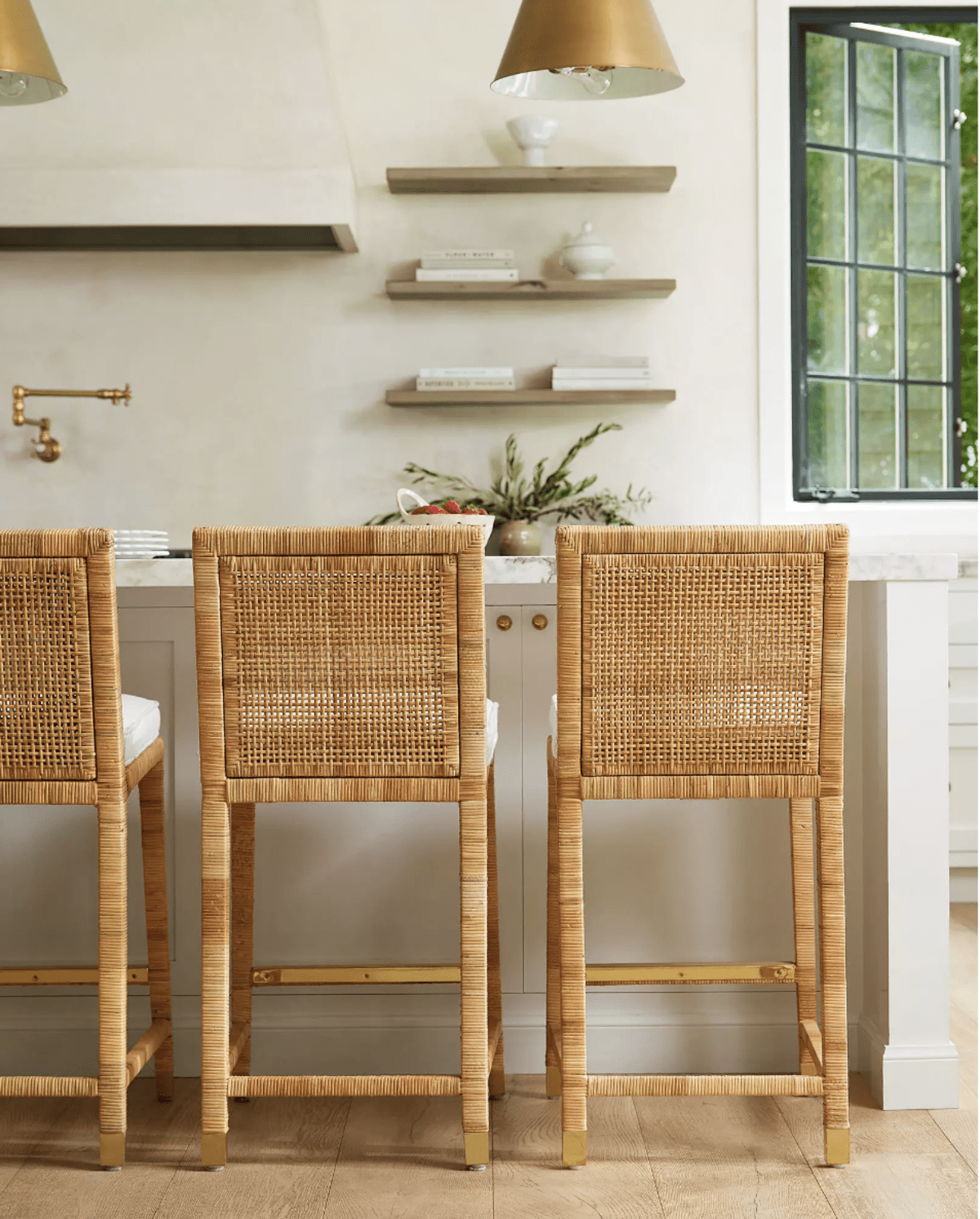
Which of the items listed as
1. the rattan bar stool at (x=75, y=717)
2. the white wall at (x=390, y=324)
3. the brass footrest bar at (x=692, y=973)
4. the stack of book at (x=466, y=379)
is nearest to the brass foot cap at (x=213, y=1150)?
the rattan bar stool at (x=75, y=717)

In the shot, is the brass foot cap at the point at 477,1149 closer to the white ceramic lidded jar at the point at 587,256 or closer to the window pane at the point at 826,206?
the white ceramic lidded jar at the point at 587,256

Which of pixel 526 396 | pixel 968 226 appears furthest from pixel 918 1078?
pixel 968 226

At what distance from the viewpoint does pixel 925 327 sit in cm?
386

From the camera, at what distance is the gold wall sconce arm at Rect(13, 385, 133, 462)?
11.2 ft

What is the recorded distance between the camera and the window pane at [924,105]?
381 cm

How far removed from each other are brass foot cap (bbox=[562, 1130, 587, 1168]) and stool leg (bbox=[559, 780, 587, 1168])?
0.21 ft

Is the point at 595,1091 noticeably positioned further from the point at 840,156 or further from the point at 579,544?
the point at 840,156

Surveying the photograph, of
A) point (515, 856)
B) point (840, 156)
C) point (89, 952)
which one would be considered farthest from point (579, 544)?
point (840, 156)

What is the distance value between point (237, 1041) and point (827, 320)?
2.97 meters

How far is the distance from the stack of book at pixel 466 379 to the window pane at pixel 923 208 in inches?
59.1

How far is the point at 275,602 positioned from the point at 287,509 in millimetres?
2019

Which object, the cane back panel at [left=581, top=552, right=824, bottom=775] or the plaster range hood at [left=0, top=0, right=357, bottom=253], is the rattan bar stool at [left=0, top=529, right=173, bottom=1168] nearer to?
the cane back panel at [left=581, top=552, right=824, bottom=775]

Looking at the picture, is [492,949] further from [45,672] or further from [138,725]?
[45,672]

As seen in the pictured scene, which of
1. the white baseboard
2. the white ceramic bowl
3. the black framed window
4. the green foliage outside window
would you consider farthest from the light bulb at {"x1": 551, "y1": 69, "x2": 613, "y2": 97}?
the green foliage outside window
